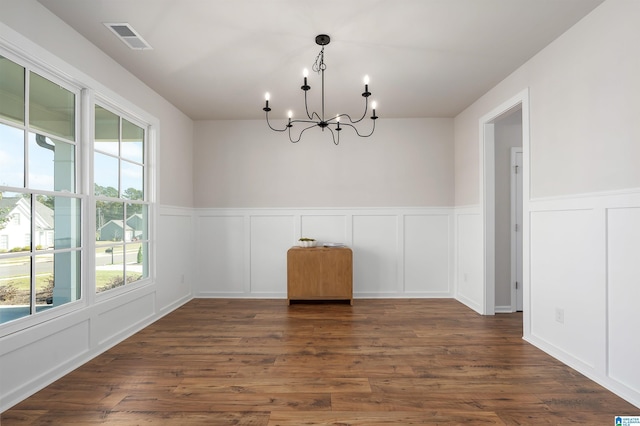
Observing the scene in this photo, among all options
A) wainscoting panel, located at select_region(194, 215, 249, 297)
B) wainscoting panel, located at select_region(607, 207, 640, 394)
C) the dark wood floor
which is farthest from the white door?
wainscoting panel, located at select_region(194, 215, 249, 297)

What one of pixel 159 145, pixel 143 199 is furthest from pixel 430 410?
pixel 159 145

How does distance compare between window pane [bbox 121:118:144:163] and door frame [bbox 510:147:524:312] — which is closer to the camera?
window pane [bbox 121:118:144:163]

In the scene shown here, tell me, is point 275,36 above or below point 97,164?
above

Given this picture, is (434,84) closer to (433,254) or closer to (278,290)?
(433,254)

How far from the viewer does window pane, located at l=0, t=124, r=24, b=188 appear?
6.51 feet

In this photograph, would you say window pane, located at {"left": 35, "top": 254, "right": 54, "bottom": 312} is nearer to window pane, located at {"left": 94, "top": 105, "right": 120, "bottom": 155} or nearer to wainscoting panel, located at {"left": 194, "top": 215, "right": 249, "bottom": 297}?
window pane, located at {"left": 94, "top": 105, "right": 120, "bottom": 155}

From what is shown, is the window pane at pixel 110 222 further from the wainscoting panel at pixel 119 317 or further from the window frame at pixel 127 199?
the wainscoting panel at pixel 119 317

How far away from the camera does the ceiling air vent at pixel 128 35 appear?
2.44 metres

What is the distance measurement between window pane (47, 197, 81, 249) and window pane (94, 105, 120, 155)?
0.56m

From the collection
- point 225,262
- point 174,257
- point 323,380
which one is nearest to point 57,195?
point 174,257

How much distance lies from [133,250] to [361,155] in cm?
308

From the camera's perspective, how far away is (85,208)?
2.64m

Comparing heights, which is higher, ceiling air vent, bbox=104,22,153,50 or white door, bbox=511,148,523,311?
ceiling air vent, bbox=104,22,153,50

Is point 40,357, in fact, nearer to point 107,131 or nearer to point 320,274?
point 107,131
